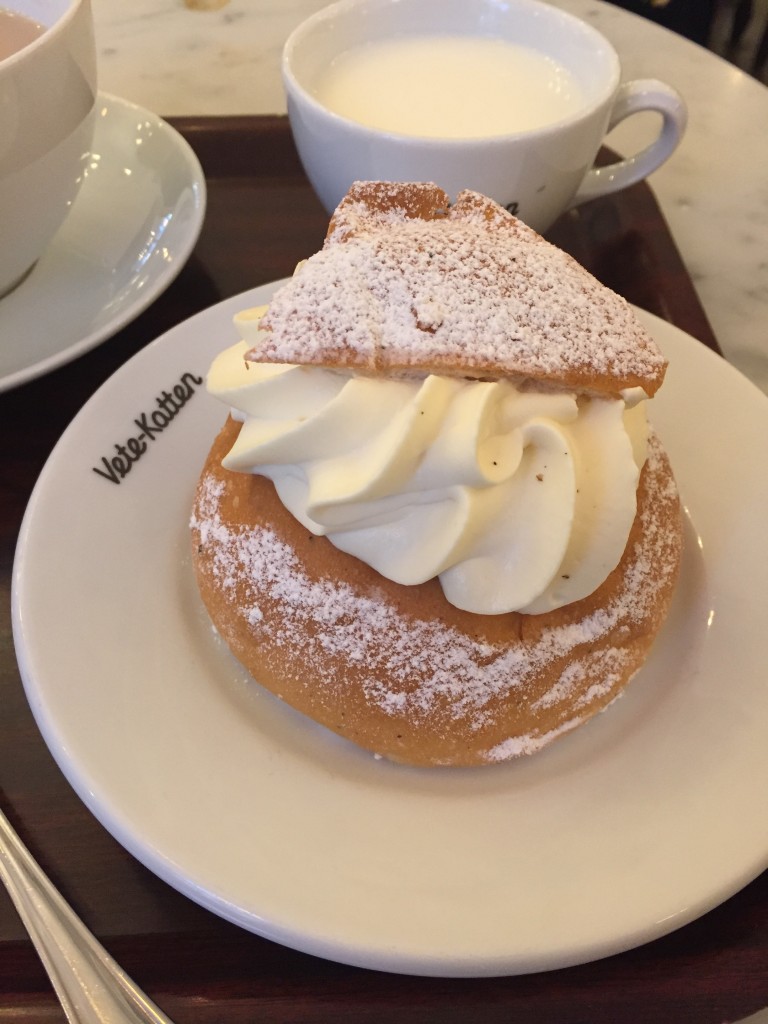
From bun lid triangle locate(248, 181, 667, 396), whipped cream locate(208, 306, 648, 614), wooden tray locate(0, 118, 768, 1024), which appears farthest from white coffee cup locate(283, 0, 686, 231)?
wooden tray locate(0, 118, 768, 1024)

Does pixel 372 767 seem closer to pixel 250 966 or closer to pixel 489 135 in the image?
pixel 250 966

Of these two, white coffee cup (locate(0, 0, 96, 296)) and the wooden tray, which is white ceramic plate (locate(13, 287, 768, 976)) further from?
white coffee cup (locate(0, 0, 96, 296))

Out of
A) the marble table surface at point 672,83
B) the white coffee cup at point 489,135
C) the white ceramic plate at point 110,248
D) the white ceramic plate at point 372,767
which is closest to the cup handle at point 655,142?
the white coffee cup at point 489,135

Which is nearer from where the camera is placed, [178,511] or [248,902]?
[248,902]

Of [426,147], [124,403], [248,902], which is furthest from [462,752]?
[426,147]

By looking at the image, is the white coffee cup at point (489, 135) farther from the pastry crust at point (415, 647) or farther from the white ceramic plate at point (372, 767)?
the pastry crust at point (415, 647)

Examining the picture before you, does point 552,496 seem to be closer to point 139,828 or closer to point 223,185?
point 139,828

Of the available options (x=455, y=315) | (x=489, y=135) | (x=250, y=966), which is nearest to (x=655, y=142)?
(x=489, y=135)
